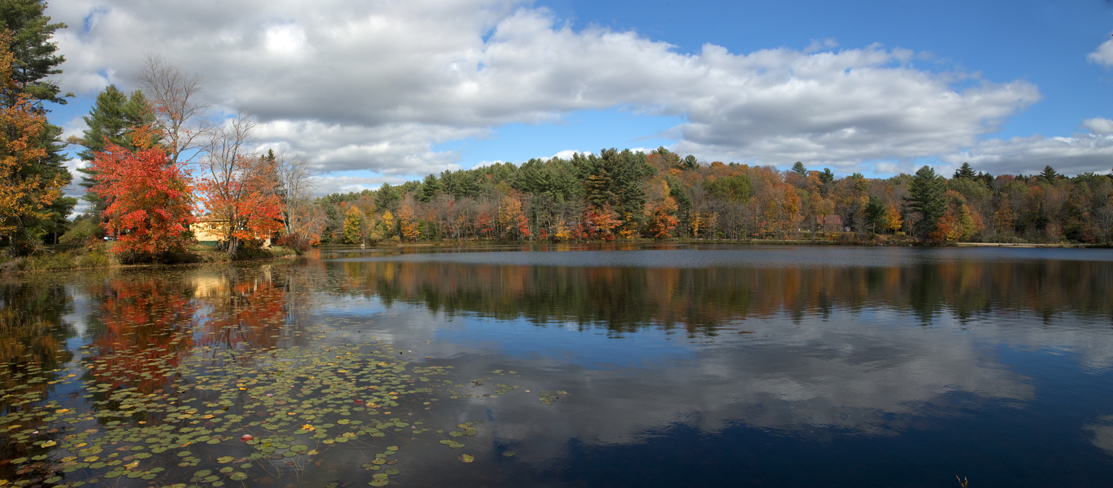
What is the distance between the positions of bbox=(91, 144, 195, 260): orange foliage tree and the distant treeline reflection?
41.2 ft

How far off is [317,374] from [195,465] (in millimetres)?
3225

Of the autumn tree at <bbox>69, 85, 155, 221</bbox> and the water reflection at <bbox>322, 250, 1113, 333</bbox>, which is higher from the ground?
the autumn tree at <bbox>69, 85, 155, 221</bbox>

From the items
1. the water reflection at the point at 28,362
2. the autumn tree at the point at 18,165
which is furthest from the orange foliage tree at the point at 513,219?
the water reflection at the point at 28,362

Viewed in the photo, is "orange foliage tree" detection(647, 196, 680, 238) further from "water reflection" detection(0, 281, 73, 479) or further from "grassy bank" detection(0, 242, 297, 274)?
"water reflection" detection(0, 281, 73, 479)

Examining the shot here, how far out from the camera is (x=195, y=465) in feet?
17.4

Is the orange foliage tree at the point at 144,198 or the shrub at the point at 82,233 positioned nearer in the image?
the orange foliage tree at the point at 144,198

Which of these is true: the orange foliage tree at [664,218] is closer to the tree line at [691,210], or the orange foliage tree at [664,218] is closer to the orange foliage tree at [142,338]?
the tree line at [691,210]

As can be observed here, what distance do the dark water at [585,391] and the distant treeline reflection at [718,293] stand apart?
0.79 feet

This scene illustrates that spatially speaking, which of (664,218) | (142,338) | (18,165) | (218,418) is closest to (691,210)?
(664,218)

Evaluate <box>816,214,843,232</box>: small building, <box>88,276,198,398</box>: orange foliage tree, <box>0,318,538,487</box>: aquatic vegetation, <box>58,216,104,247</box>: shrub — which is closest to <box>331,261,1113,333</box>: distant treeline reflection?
<box>88,276,198,398</box>: orange foliage tree

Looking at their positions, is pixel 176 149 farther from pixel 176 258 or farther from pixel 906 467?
pixel 906 467

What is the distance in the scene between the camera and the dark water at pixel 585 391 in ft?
17.9

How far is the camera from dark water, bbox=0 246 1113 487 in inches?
215

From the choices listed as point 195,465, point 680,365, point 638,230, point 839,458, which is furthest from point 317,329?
point 638,230
